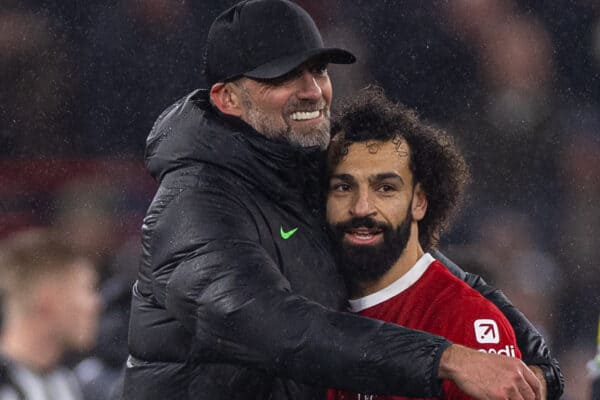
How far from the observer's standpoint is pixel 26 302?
15.3ft

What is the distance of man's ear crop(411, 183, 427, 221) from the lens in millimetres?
2967

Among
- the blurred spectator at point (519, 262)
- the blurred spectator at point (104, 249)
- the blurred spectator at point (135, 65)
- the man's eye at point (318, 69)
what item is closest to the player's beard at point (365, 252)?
the man's eye at point (318, 69)

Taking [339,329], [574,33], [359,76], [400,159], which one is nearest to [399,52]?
[359,76]

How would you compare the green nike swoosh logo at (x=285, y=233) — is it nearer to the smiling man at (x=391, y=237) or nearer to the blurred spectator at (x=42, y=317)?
the smiling man at (x=391, y=237)

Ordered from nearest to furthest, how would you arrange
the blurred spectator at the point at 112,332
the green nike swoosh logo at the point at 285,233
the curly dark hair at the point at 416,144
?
the green nike swoosh logo at the point at 285,233
the curly dark hair at the point at 416,144
the blurred spectator at the point at 112,332

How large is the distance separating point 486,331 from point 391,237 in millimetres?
360

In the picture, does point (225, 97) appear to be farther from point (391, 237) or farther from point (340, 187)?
point (391, 237)

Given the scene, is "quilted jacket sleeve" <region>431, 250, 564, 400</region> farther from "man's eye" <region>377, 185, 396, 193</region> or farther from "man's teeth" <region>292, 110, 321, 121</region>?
"man's teeth" <region>292, 110, 321, 121</region>

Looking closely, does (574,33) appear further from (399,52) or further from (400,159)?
(400,159)

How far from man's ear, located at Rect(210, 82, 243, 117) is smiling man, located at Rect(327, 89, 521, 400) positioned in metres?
0.31

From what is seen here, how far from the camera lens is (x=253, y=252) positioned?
7.77ft

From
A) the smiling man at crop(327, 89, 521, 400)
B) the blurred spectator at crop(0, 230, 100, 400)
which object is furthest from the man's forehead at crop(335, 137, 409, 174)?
the blurred spectator at crop(0, 230, 100, 400)

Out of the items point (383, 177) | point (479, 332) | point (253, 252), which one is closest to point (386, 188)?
point (383, 177)

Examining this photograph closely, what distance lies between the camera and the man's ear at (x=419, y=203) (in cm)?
297
